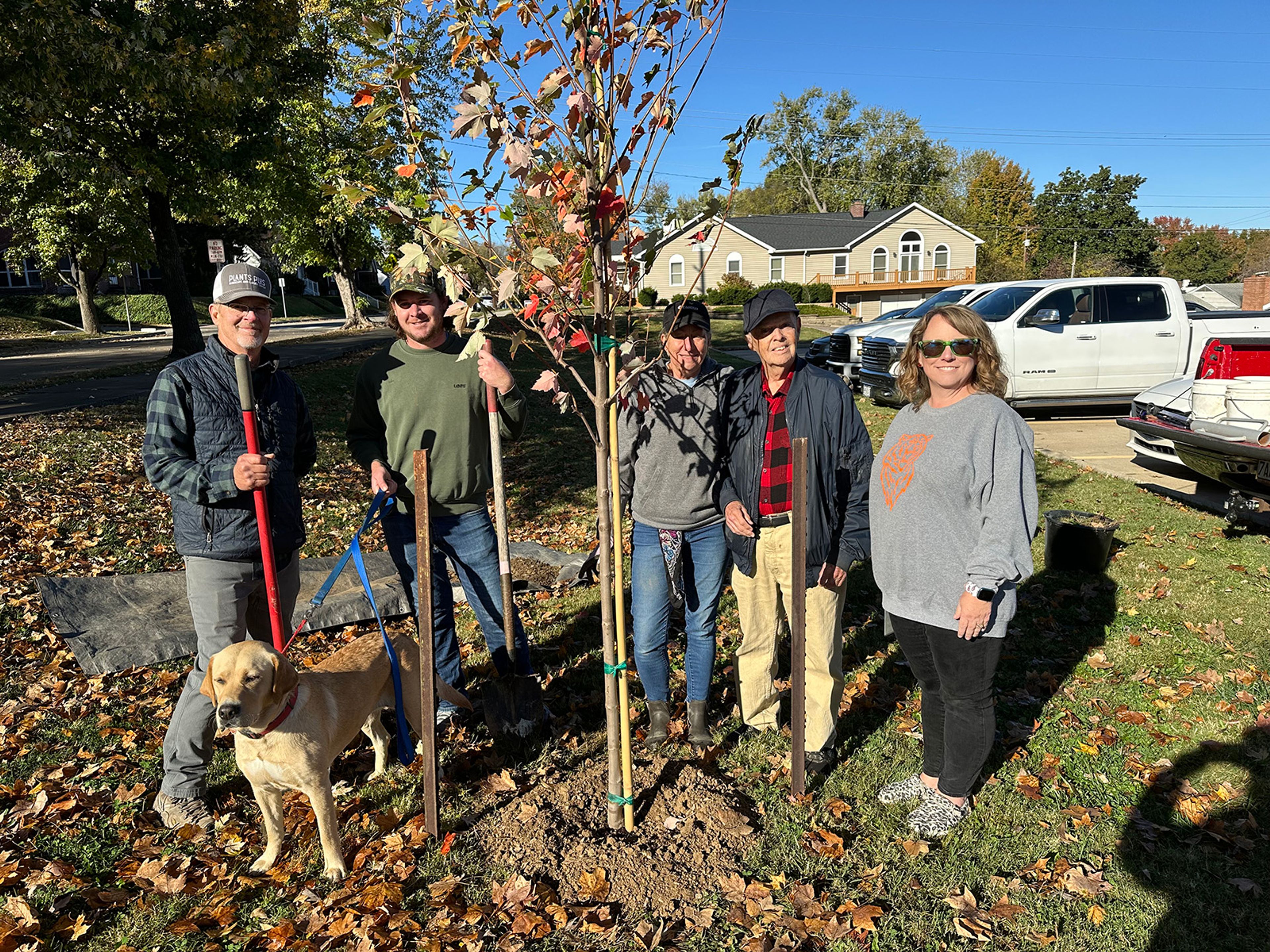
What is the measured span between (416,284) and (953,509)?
250cm

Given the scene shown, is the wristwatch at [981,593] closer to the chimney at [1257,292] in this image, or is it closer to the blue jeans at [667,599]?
Result: the blue jeans at [667,599]

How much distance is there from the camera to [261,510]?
10.6 feet

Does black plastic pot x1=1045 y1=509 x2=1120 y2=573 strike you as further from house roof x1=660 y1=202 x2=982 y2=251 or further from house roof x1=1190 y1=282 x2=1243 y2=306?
house roof x1=660 y1=202 x2=982 y2=251

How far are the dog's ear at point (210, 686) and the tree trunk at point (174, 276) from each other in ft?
50.4

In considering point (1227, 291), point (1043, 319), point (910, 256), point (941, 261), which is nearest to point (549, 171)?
point (1043, 319)

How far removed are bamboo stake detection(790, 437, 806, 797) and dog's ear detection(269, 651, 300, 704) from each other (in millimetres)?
2073

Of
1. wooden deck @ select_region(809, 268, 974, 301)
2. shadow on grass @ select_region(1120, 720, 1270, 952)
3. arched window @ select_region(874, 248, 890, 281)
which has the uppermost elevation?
arched window @ select_region(874, 248, 890, 281)

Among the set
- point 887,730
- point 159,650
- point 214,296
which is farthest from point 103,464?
point 887,730

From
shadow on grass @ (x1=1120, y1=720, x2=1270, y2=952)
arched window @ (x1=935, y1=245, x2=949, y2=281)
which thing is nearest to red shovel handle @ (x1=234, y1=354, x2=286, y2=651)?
shadow on grass @ (x1=1120, y1=720, x2=1270, y2=952)

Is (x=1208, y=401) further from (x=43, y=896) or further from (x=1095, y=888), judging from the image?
(x=43, y=896)

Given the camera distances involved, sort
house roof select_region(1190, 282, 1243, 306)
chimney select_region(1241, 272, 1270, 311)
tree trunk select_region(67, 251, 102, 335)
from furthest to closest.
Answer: house roof select_region(1190, 282, 1243, 306)
tree trunk select_region(67, 251, 102, 335)
chimney select_region(1241, 272, 1270, 311)

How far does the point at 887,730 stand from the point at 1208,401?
5.12 m

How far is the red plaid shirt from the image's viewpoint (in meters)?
3.65

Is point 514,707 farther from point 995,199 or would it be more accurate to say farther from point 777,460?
point 995,199
